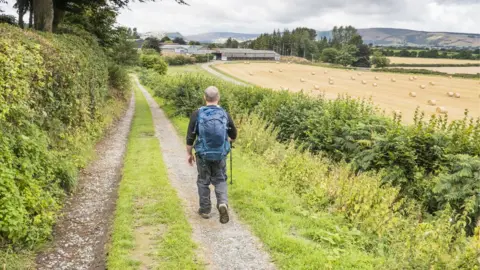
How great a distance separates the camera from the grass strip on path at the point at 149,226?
5832 mm

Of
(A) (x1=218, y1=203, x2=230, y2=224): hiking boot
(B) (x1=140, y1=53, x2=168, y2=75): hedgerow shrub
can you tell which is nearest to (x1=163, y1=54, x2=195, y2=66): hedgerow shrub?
(B) (x1=140, y1=53, x2=168, y2=75): hedgerow shrub

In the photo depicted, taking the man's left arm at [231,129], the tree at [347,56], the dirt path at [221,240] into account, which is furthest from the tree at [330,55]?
the man's left arm at [231,129]

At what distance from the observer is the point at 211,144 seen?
23.2 feet

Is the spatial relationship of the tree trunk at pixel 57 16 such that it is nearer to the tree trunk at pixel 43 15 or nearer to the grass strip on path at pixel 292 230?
the tree trunk at pixel 43 15

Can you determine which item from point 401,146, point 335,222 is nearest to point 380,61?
point 401,146

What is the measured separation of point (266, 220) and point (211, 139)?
74.6 inches

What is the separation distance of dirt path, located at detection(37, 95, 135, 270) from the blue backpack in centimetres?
236

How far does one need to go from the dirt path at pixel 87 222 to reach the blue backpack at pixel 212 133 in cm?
236

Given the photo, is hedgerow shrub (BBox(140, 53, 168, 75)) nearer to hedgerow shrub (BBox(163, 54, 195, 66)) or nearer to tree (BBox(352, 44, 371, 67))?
hedgerow shrub (BBox(163, 54, 195, 66))

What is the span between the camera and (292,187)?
9.56m

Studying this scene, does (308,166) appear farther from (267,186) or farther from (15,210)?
(15,210)

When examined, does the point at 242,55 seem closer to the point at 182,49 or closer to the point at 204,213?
the point at 182,49

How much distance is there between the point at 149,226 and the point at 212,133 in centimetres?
212

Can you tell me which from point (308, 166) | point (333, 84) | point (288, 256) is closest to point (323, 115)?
point (308, 166)
